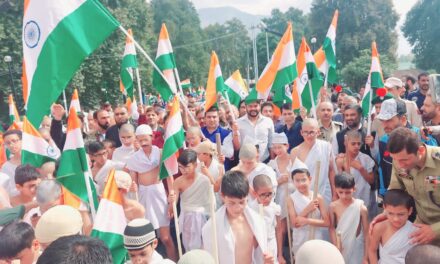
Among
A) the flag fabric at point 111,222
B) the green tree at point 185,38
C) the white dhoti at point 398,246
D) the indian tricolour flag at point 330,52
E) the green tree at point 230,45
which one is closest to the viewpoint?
the flag fabric at point 111,222

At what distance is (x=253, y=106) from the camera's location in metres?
6.22

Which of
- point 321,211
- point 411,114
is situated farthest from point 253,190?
point 411,114

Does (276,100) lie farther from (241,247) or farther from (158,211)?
(241,247)

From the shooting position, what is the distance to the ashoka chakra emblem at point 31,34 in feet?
12.4

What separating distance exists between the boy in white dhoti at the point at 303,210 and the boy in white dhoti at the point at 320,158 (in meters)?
0.49

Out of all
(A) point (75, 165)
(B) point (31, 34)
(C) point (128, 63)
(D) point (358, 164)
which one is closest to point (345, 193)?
(D) point (358, 164)

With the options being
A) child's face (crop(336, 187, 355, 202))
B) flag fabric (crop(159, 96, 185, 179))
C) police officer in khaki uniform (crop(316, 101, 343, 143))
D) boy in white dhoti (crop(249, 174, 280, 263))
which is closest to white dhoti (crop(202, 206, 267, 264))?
boy in white dhoti (crop(249, 174, 280, 263))

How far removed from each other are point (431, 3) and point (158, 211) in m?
39.6

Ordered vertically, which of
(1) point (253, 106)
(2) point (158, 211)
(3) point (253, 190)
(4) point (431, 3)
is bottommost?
(2) point (158, 211)

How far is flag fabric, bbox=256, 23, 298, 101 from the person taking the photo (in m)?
6.47

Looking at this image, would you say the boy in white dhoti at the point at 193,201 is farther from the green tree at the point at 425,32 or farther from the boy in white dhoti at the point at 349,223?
the green tree at the point at 425,32

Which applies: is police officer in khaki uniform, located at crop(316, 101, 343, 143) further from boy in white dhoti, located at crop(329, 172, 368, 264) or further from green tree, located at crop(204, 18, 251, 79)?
green tree, located at crop(204, 18, 251, 79)

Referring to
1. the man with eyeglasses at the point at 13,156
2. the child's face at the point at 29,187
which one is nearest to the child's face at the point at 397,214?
the child's face at the point at 29,187

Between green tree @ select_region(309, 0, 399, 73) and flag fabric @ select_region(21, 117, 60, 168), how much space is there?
129ft
